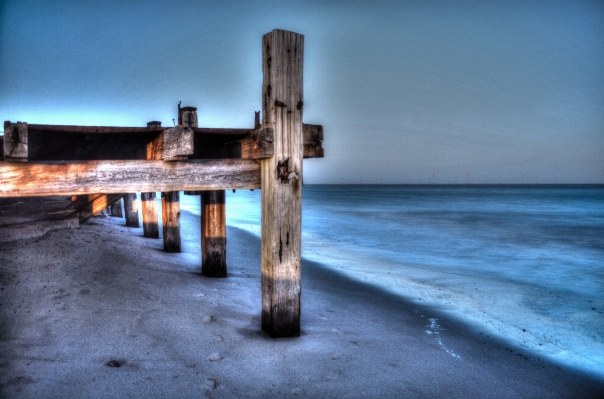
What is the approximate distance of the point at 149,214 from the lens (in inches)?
380

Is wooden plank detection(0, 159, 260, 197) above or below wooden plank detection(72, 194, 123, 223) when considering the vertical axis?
above

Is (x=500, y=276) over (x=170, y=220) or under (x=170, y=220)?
under

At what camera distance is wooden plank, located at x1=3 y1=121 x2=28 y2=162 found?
112 inches

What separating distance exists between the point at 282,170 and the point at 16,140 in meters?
2.01

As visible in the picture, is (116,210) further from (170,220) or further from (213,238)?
(213,238)

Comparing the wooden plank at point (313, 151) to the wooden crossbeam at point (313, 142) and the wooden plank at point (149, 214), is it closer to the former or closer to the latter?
the wooden crossbeam at point (313, 142)

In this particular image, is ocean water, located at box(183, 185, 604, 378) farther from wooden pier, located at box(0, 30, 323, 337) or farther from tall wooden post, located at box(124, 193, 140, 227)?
tall wooden post, located at box(124, 193, 140, 227)

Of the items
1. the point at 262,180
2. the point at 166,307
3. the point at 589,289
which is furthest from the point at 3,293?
the point at 589,289

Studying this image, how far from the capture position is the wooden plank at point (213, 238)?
617cm

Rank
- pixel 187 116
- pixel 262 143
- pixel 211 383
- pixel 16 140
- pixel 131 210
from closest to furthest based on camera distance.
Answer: pixel 16 140, pixel 211 383, pixel 262 143, pixel 187 116, pixel 131 210

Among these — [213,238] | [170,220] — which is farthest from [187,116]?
[170,220]

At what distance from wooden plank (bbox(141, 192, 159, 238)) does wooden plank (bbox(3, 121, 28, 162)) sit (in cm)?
672

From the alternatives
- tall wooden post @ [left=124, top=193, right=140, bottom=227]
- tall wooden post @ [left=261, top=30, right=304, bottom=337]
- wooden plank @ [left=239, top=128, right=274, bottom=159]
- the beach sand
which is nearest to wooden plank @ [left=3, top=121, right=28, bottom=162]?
the beach sand

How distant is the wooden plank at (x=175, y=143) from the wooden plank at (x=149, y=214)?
21.0 feet
